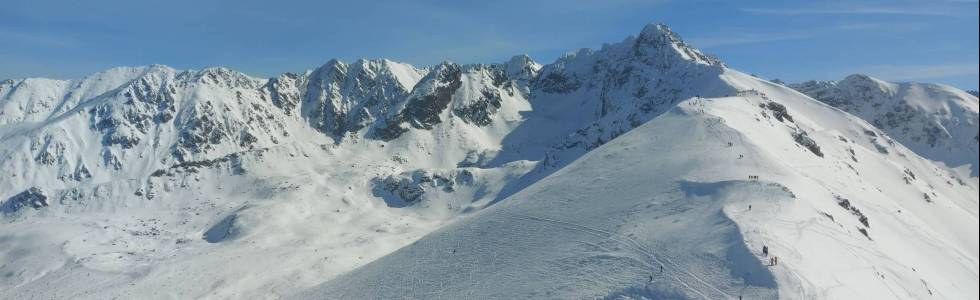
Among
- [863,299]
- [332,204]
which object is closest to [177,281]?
[332,204]

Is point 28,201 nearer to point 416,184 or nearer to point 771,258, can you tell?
point 416,184

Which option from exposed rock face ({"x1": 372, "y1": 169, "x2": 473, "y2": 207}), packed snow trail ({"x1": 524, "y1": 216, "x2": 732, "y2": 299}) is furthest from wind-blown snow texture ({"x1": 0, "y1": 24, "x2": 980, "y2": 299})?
exposed rock face ({"x1": 372, "y1": 169, "x2": 473, "y2": 207})

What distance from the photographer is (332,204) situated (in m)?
135

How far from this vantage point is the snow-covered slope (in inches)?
6112

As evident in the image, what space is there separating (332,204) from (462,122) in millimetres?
60515

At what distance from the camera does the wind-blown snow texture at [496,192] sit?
149 feet

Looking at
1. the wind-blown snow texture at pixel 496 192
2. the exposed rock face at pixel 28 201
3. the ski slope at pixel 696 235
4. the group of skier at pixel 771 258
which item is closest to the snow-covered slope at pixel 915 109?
the wind-blown snow texture at pixel 496 192

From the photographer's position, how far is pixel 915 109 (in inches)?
6752

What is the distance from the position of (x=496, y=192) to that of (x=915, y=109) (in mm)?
128041

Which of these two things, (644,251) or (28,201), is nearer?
(644,251)

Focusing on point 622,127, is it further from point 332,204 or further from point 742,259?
point 742,259

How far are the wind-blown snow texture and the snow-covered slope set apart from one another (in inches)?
29.4

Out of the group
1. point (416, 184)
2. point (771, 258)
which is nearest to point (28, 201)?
point (416, 184)

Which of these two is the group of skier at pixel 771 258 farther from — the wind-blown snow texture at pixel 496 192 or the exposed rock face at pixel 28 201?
the exposed rock face at pixel 28 201
